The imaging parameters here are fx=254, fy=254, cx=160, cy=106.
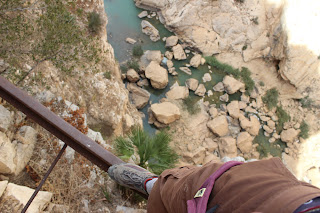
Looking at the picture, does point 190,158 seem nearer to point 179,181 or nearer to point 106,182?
point 106,182

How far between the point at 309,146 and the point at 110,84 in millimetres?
9406

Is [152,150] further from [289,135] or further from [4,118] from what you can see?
[289,135]

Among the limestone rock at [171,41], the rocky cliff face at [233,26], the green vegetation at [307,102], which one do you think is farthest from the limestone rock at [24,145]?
the green vegetation at [307,102]

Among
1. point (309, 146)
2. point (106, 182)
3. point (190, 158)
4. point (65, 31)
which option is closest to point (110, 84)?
point (65, 31)

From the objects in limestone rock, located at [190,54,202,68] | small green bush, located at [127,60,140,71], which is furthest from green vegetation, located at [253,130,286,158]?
small green bush, located at [127,60,140,71]

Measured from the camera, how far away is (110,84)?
7.84 m

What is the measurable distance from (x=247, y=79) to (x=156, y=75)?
4741 mm

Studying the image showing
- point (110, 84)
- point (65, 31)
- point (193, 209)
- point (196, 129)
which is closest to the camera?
point (193, 209)

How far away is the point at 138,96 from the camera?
1037 cm

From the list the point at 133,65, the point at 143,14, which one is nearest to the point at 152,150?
the point at 133,65

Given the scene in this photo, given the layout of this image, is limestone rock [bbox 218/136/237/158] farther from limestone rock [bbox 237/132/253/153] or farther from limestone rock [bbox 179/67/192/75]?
limestone rock [bbox 179/67/192/75]

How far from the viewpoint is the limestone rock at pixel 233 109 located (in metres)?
11.4

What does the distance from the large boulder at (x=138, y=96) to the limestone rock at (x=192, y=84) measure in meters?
2.08

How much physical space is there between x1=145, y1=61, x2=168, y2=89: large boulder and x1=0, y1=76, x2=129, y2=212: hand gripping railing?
8782 mm
